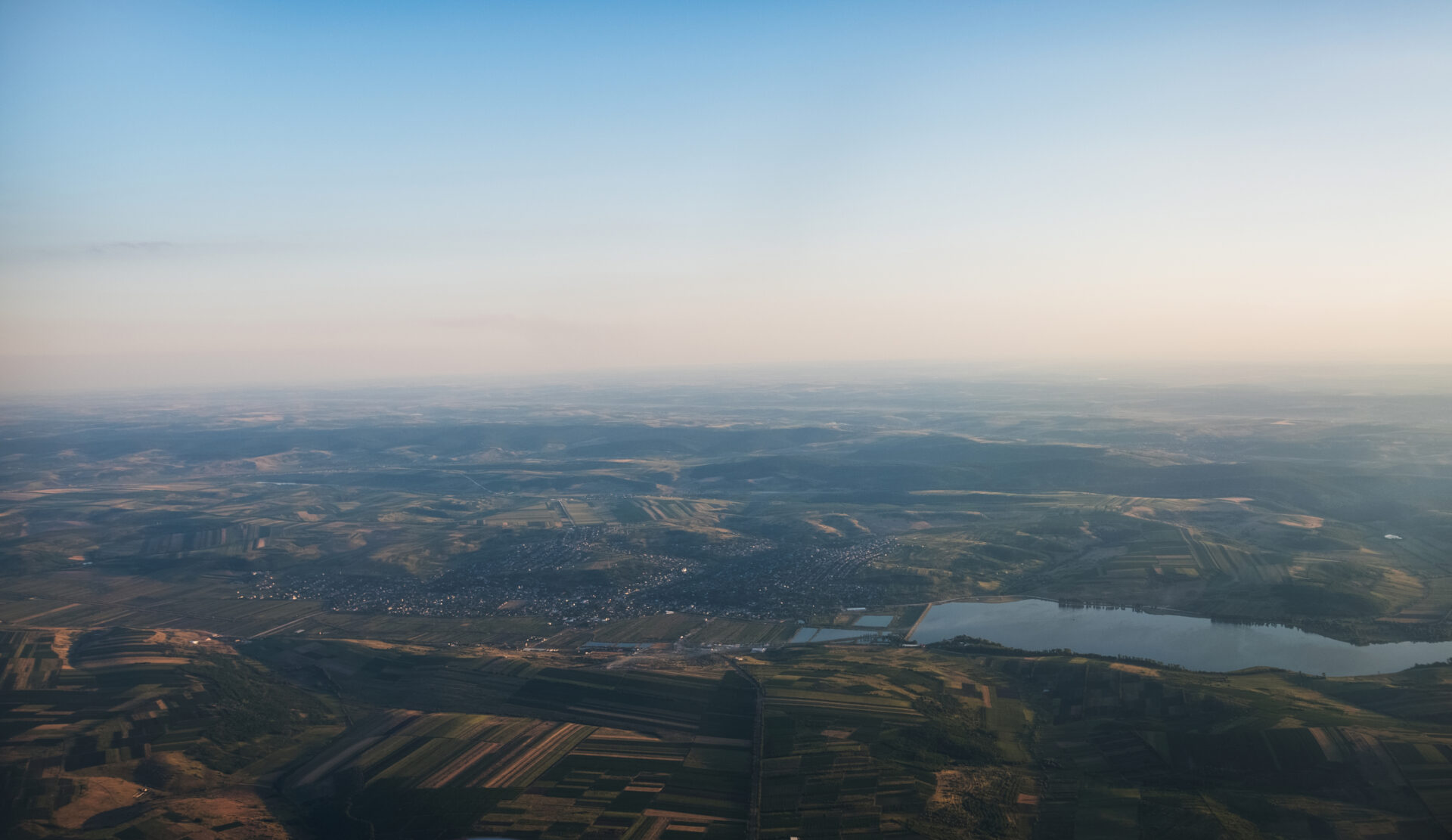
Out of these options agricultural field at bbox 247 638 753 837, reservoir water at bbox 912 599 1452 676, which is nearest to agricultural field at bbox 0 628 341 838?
agricultural field at bbox 247 638 753 837

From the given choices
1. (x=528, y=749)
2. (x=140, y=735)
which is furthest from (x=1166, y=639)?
(x=140, y=735)

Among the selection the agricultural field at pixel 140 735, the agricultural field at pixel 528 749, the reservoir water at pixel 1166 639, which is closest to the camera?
the agricultural field at pixel 140 735

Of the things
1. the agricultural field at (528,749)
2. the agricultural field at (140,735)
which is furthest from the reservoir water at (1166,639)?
the agricultural field at (140,735)

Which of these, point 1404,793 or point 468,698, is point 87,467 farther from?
point 1404,793

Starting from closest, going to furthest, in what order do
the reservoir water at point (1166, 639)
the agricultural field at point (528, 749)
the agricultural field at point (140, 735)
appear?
1. the agricultural field at point (140, 735)
2. the agricultural field at point (528, 749)
3. the reservoir water at point (1166, 639)

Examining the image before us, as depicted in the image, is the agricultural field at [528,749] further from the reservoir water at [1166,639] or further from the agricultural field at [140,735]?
the reservoir water at [1166,639]

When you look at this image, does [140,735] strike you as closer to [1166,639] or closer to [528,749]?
[528,749]

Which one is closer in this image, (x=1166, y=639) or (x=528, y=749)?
(x=528, y=749)

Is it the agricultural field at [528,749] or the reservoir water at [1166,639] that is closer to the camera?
the agricultural field at [528,749]

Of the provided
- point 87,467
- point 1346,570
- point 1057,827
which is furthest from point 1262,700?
point 87,467
